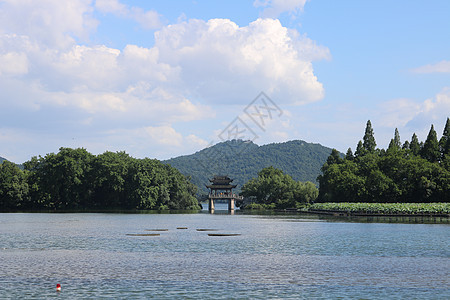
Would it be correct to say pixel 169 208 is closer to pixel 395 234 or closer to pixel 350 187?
pixel 350 187

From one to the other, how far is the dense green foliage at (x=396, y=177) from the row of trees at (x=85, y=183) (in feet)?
143

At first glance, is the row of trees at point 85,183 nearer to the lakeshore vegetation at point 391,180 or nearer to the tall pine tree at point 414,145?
the lakeshore vegetation at point 391,180

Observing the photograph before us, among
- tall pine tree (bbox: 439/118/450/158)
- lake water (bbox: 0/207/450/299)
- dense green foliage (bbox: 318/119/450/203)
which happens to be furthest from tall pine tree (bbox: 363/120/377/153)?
lake water (bbox: 0/207/450/299)

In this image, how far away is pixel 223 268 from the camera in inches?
1182

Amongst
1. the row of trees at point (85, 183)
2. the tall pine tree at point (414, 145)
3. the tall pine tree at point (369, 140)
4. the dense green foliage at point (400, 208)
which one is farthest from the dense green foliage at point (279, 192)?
the dense green foliage at point (400, 208)

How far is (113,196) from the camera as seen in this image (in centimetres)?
13550

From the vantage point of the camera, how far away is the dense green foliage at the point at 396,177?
338 ft

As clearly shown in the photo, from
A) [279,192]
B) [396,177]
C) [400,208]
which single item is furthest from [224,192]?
[400,208]

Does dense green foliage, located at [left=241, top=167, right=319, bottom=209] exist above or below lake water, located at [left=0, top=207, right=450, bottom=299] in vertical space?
above

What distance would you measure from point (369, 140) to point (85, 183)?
75925 mm

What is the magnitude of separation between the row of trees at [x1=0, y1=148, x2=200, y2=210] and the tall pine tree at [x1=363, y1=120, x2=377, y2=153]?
51.9 m

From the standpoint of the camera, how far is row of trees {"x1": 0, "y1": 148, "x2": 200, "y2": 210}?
127625 millimetres

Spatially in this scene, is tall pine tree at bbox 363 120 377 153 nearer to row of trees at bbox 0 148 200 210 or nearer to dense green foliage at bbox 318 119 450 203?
dense green foliage at bbox 318 119 450 203

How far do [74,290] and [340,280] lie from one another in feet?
42.2
